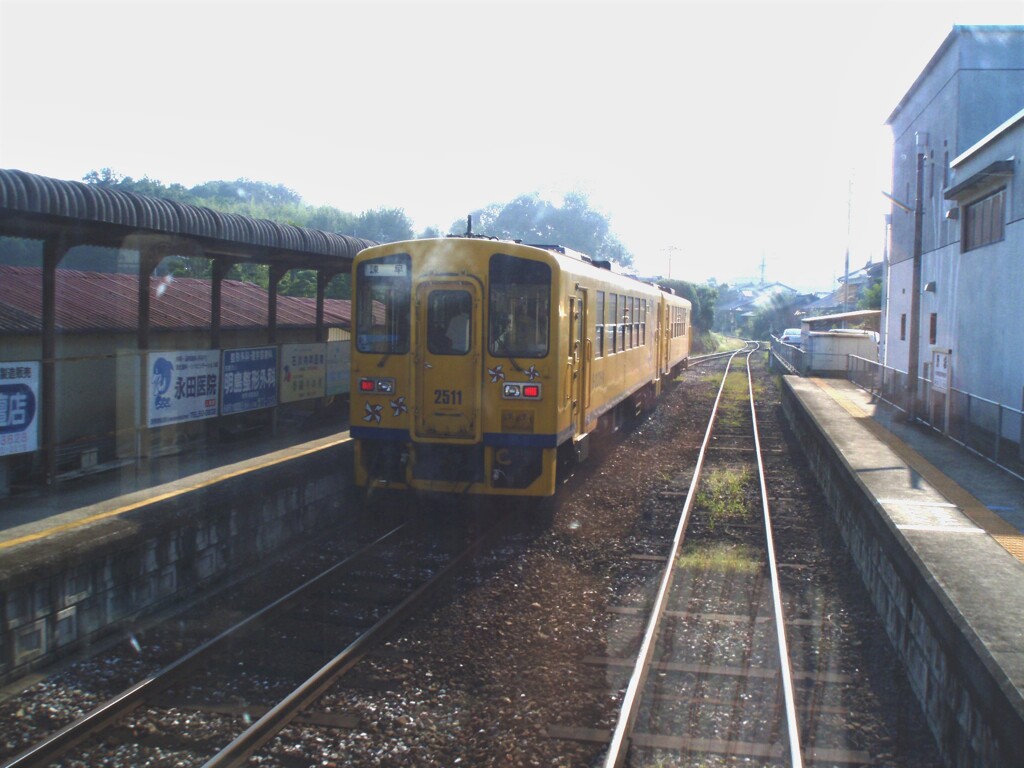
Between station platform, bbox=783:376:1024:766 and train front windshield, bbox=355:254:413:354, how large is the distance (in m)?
4.57

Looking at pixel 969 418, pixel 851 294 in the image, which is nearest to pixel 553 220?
pixel 851 294

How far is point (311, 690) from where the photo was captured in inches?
201

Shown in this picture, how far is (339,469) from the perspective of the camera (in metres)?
9.73

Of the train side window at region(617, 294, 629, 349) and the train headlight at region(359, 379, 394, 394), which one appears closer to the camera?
Answer: the train headlight at region(359, 379, 394, 394)

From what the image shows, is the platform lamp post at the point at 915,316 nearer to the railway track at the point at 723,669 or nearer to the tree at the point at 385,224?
the railway track at the point at 723,669

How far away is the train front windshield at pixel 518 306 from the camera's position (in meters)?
8.54

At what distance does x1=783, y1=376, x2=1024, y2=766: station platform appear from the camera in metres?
4.24

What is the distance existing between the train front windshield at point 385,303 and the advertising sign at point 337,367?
436 cm

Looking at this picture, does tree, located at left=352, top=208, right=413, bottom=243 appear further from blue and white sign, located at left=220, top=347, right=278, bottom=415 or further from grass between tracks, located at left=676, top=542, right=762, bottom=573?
grass between tracks, located at left=676, top=542, right=762, bottom=573

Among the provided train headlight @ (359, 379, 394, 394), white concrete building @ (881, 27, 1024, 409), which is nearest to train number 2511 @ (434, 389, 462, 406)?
train headlight @ (359, 379, 394, 394)

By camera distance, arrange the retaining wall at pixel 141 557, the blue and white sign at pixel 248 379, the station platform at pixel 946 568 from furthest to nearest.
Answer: the blue and white sign at pixel 248 379, the retaining wall at pixel 141 557, the station platform at pixel 946 568

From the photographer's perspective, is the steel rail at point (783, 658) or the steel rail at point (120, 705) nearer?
the steel rail at point (120, 705)

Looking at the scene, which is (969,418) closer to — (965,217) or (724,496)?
(724,496)

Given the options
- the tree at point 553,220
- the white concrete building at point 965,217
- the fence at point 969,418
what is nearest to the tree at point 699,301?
the tree at point 553,220
